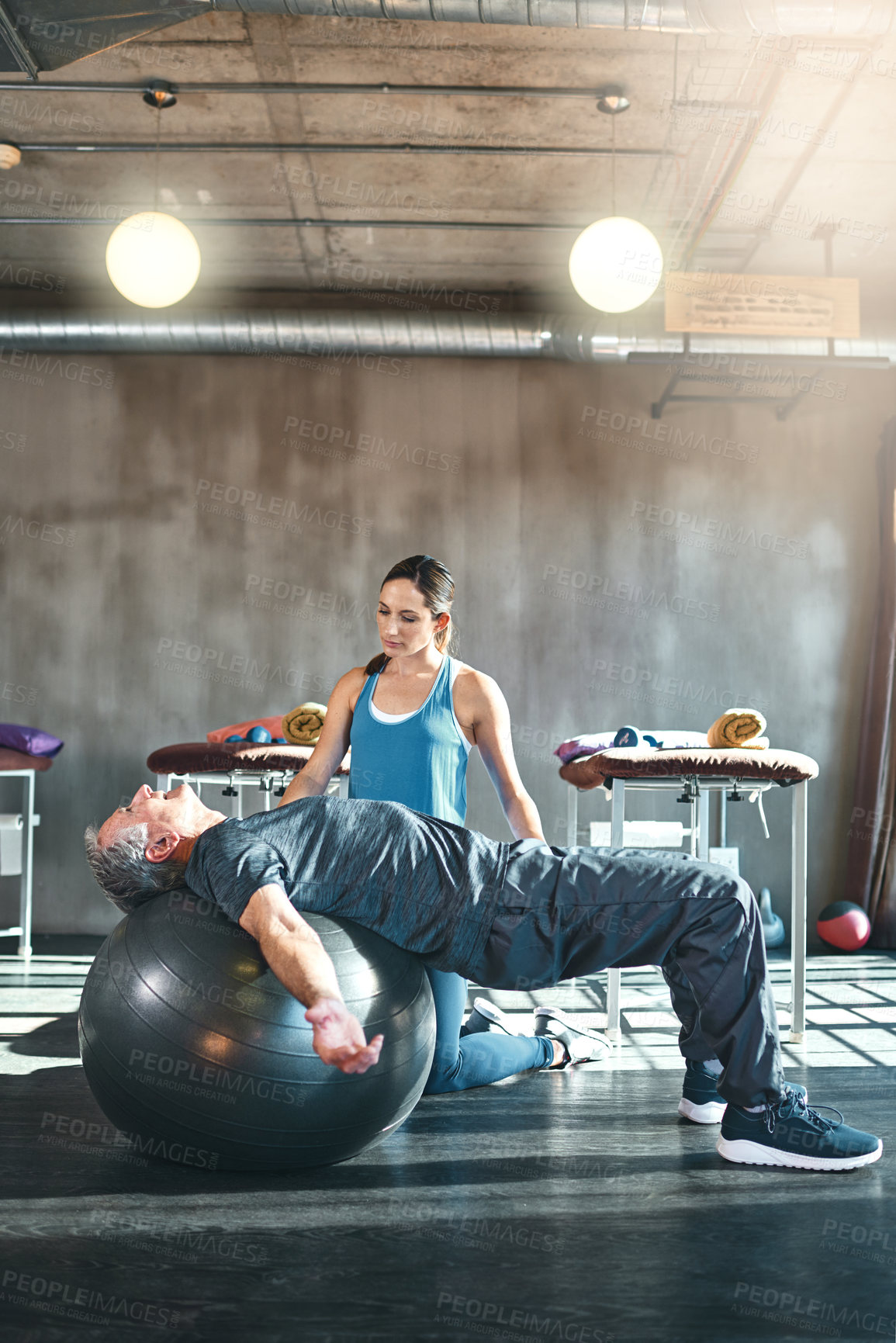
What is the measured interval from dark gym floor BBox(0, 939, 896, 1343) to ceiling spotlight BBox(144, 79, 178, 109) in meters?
3.42

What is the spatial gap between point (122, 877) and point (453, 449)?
12.9ft

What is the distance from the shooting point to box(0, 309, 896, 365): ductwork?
4.97 metres

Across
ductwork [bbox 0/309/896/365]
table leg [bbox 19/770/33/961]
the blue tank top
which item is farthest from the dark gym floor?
ductwork [bbox 0/309/896/365]

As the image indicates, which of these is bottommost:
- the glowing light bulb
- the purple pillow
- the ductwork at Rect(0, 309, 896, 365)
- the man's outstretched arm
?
the man's outstretched arm

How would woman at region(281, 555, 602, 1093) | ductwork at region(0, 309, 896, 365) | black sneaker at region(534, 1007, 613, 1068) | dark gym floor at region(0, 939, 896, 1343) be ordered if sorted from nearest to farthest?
1. dark gym floor at region(0, 939, 896, 1343)
2. woman at region(281, 555, 602, 1093)
3. black sneaker at region(534, 1007, 613, 1068)
4. ductwork at region(0, 309, 896, 365)

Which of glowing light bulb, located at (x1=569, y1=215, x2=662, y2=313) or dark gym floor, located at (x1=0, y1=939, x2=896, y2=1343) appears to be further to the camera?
glowing light bulb, located at (x1=569, y1=215, x2=662, y2=313)

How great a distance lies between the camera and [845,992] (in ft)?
12.1

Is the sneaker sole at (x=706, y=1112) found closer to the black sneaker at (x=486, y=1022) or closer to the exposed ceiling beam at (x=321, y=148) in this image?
the black sneaker at (x=486, y=1022)

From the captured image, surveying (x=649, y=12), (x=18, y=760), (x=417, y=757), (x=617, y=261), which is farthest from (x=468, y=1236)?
(x=18, y=760)

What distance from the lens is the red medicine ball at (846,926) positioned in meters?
4.74

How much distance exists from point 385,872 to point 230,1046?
386 mm

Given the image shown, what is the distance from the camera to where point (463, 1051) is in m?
2.32

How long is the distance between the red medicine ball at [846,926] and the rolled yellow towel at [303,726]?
2812 millimetres

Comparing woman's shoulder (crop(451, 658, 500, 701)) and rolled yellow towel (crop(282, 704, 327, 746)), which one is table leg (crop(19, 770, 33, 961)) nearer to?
rolled yellow towel (crop(282, 704, 327, 746))
